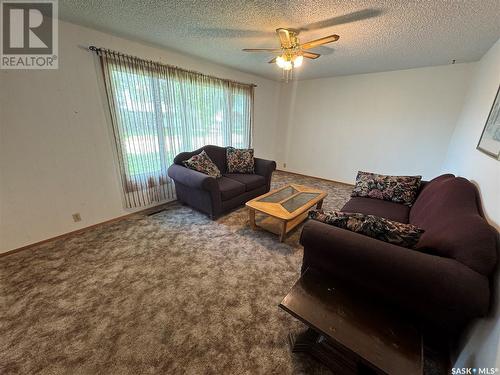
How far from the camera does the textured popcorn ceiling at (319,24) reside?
170 centimetres

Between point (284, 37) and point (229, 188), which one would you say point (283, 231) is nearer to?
point (229, 188)

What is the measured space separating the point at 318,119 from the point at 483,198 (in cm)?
357

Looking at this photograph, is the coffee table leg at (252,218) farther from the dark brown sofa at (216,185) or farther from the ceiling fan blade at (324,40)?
the ceiling fan blade at (324,40)

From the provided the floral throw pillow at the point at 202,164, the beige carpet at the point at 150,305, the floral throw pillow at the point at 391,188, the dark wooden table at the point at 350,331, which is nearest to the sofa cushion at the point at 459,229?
the dark wooden table at the point at 350,331

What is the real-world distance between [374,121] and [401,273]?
3834 millimetres

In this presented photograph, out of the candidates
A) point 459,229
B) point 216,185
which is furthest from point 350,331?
point 216,185

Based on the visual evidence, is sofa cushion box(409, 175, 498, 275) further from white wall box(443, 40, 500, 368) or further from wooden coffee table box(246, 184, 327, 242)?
wooden coffee table box(246, 184, 327, 242)

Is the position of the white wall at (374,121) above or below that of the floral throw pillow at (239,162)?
above

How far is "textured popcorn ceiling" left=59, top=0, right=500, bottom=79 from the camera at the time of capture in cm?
170

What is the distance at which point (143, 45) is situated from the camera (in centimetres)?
266

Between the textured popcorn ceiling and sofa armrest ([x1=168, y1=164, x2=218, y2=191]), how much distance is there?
1.65 meters

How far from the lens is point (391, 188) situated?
8.11 ft

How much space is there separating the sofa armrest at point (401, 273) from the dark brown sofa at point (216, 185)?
1.63 metres

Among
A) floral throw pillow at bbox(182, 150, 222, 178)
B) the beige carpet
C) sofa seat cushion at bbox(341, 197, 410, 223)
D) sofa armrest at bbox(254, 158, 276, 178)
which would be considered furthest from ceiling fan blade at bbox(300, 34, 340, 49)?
the beige carpet
